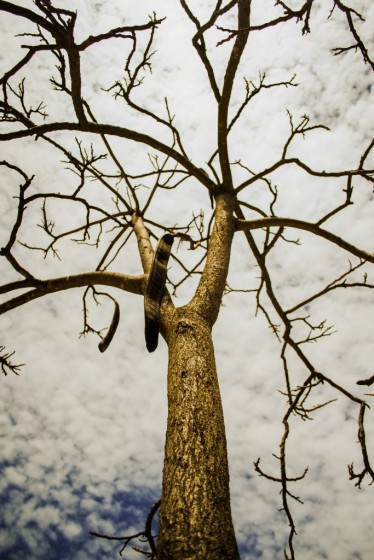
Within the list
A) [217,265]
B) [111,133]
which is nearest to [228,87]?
[111,133]

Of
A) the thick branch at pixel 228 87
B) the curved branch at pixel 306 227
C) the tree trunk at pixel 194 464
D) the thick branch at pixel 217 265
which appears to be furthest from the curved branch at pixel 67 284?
the thick branch at pixel 228 87

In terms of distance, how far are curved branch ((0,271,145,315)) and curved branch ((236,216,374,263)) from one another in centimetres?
147

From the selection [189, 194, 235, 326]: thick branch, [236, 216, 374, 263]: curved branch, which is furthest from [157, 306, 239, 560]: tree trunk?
[236, 216, 374, 263]: curved branch

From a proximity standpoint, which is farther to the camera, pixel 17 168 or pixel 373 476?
pixel 17 168

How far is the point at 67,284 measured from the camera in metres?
3.17

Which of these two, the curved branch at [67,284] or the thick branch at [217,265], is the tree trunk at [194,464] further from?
the curved branch at [67,284]

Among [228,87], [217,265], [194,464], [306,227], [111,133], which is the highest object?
[228,87]

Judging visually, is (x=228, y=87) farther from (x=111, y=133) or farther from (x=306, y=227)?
(x=306, y=227)

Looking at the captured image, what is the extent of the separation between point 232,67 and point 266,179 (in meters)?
1.23

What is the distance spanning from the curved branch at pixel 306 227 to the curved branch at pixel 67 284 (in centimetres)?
147

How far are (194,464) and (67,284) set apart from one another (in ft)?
7.42

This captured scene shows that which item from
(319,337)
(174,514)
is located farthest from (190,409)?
(319,337)

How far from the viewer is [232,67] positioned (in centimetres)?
344

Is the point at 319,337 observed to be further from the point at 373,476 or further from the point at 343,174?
the point at 343,174
